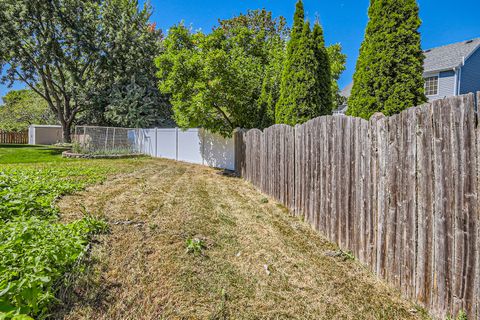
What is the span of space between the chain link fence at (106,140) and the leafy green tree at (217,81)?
678cm

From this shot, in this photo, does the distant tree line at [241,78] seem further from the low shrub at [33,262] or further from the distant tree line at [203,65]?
the low shrub at [33,262]

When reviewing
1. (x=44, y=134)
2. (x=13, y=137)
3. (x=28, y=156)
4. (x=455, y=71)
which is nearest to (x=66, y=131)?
(x=28, y=156)

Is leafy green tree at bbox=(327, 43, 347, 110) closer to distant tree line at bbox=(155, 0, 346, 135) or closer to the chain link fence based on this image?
distant tree line at bbox=(155, 0, 346, 135)

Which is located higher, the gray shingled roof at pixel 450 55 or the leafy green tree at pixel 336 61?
the gray shingled roof at pixel 450 55

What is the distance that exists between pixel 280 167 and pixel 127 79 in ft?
52.8

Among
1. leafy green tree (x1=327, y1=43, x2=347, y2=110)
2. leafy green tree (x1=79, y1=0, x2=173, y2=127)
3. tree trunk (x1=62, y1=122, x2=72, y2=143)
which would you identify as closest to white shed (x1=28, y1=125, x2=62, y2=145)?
tree trunk (x1=62, y1=122, x2=72, y2=143)

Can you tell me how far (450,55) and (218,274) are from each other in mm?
18513

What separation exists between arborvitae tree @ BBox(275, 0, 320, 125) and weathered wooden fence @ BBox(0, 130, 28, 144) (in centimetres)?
3096

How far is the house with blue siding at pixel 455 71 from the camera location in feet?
46.4

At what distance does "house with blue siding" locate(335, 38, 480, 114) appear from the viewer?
46.4 ft

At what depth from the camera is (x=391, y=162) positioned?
100 inches

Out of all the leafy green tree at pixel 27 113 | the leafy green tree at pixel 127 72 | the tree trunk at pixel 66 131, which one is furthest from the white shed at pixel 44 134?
the leafy green tree at pixel 127 72

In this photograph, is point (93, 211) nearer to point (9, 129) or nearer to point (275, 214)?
point (275, 214)

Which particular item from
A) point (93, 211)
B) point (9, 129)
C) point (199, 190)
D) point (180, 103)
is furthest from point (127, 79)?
point (9, 129)
